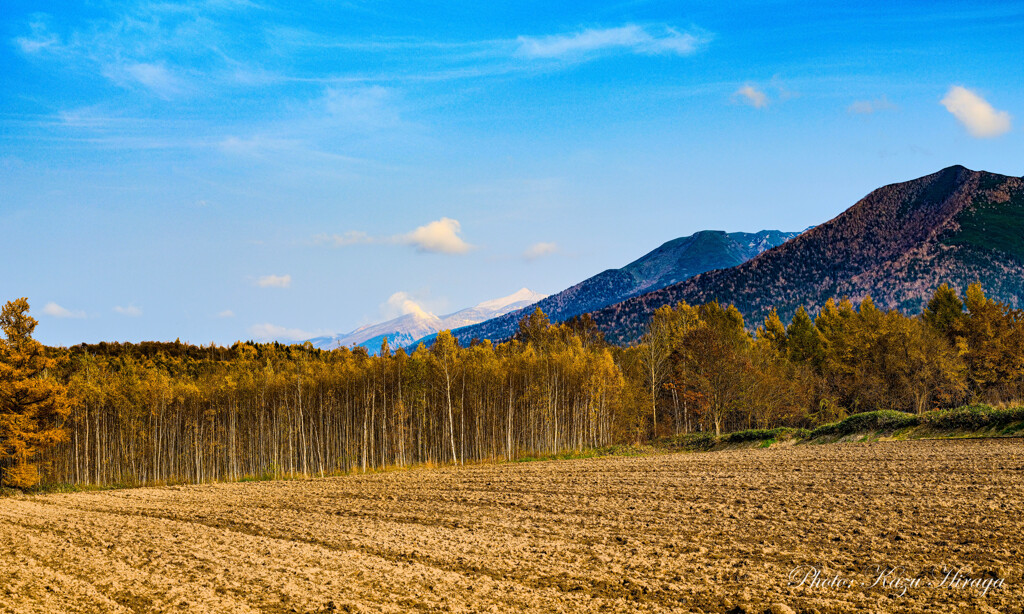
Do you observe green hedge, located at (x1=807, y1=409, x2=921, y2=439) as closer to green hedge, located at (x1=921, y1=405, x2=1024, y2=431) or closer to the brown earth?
green hedge, located at (x1=921, y1=405, x2=1024, y2=431)

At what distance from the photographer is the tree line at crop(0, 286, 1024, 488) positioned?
57.4m

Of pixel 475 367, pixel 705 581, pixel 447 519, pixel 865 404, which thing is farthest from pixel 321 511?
pixel 865 404

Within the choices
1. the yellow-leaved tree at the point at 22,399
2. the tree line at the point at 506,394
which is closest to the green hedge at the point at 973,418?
the tree line at the point at 506,394

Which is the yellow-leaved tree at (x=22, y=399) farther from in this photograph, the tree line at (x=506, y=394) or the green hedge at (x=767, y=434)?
the green hedge at (x=767, y=434)

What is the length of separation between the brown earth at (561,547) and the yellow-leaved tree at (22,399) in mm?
18398

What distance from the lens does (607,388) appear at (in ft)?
207

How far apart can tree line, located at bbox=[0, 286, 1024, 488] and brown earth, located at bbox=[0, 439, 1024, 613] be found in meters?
32.3

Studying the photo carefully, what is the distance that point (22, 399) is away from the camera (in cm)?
4222

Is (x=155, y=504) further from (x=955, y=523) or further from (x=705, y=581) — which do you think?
(x=955, y=523)

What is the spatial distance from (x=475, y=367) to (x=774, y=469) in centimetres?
3455

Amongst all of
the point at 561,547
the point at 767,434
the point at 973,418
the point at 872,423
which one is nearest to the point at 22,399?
the point at 561,547

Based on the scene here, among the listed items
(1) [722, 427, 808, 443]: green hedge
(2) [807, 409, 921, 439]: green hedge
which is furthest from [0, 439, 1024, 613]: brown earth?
(1) [722, 427, 808, 443]: green hedge

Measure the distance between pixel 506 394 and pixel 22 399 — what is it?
3741cm

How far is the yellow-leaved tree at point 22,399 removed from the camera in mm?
41250
